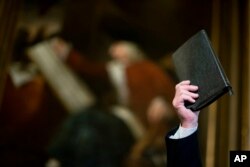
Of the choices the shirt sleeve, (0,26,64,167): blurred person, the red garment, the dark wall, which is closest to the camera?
the shirt sleeve

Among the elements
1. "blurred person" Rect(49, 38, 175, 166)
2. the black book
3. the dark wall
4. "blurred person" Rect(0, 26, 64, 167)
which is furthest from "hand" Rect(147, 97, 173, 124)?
the black book

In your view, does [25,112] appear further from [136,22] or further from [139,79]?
[136,22]

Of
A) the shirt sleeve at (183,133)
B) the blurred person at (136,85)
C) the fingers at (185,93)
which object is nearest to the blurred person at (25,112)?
the blurred person at (136,85)

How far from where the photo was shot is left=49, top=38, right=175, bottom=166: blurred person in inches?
193

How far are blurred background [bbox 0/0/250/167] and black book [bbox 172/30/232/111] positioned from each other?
239 centimetres

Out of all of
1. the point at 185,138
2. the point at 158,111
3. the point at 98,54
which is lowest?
the point at 185,138

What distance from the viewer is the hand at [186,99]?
2139 mm

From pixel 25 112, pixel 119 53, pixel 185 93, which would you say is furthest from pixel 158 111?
pixel 185 93

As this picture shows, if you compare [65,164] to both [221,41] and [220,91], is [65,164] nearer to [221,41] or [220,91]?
[221,41]

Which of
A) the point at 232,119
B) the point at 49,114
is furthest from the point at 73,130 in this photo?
the point at 232,119

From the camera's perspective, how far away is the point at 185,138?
2.21 meters

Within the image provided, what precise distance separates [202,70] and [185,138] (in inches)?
13.0

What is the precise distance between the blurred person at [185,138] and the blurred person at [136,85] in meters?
2.53

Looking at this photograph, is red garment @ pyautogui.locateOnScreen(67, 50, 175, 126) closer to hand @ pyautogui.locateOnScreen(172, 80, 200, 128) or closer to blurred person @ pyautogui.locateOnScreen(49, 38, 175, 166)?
blurred person @ pyautogui.locateOnScreen(49, 38, 175, 166)
